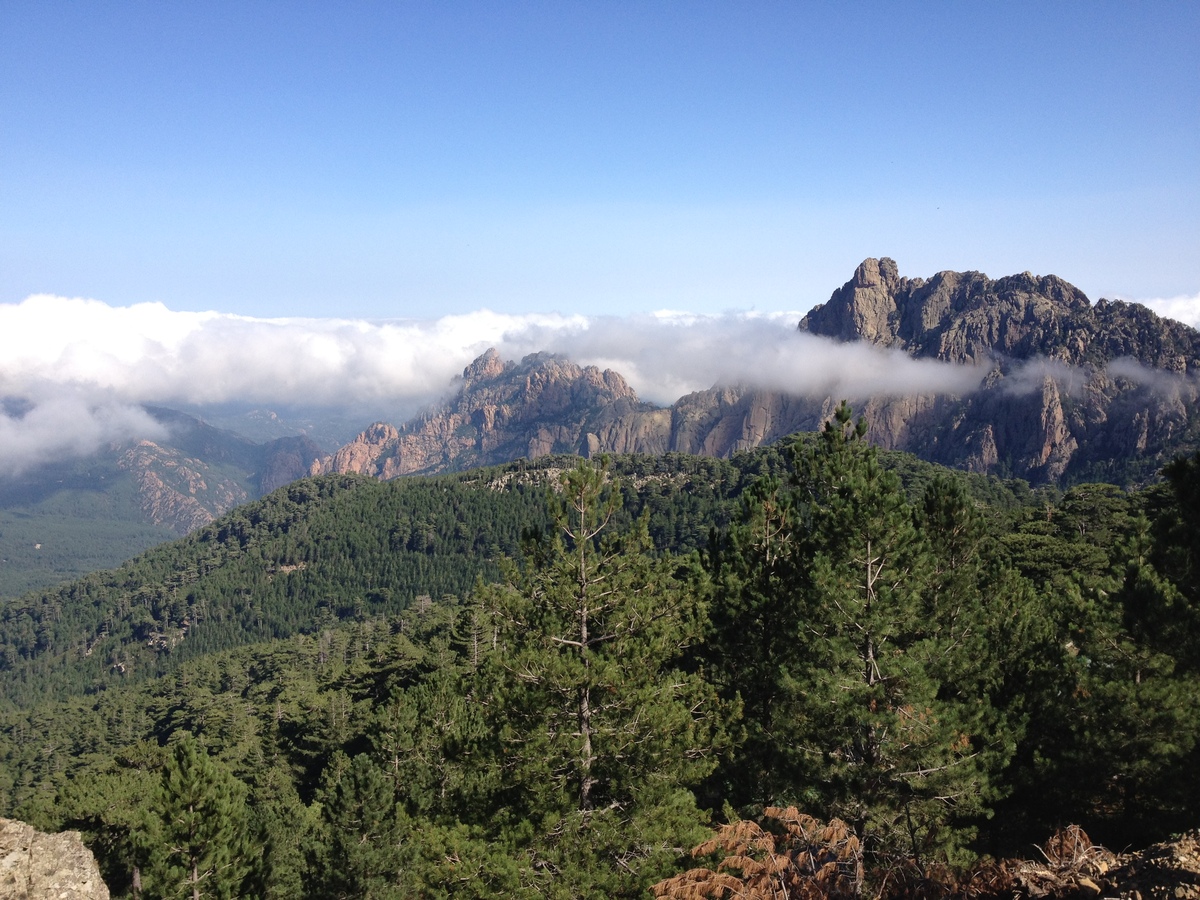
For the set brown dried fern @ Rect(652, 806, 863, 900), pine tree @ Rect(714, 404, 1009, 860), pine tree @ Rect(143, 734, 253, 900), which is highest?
pine tree @ Rect(714, 404, 1009, 860)

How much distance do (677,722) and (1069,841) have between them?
27.1 ft

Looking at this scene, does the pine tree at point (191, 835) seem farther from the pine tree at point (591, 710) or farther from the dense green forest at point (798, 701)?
the pine tree at point (591, 710)

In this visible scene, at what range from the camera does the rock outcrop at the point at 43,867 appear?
19.8 metres

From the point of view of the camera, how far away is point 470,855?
56.9ft

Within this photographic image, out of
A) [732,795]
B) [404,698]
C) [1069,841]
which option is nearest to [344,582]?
[404,698]

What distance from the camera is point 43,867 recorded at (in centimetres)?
2053

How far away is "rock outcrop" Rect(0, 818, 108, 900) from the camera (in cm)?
1978

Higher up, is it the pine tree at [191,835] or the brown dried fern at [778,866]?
the brown dried fern at [778,866]

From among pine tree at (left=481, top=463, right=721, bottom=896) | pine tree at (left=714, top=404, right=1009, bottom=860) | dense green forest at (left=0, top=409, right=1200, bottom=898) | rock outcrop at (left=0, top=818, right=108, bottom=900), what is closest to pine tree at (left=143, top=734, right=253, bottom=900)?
dense green forest at (left=0, top=409, right=1200, bottom=898)

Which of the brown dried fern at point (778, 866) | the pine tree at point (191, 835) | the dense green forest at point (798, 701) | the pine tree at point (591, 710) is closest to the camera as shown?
the brown dried fern at point (778, 866)

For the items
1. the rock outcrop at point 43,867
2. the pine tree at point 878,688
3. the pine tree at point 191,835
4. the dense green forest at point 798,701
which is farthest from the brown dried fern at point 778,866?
the pine tree at point 191,835

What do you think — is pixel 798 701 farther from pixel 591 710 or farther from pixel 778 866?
pixel 591 710

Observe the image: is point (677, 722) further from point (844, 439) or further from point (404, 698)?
point (404, 698)

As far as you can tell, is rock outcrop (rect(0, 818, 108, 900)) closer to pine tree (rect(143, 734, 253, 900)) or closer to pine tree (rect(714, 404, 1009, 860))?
pine tree (rect(143, 734, 253, 900))
